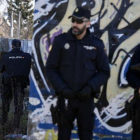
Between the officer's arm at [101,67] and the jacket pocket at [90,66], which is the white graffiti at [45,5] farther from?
the jacket pocket at [90,66]

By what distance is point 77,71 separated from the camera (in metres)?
3.52

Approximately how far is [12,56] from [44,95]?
1.86 metres

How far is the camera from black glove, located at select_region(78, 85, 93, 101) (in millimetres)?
3422

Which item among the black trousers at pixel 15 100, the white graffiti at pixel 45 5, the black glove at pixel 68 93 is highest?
the white graffiti at pixel 45 5

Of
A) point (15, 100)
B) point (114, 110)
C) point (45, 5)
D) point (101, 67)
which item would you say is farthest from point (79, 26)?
point (15, 100)

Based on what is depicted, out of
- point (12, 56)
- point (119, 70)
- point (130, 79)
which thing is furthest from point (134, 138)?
point (12, 56)

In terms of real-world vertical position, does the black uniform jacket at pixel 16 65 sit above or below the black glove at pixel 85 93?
above

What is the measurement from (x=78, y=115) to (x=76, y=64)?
629 millimetres

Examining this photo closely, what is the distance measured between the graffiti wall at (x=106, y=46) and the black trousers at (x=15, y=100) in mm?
1124

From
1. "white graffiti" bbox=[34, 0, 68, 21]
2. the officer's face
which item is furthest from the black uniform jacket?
the officer's face

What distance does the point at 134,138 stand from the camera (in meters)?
3.50

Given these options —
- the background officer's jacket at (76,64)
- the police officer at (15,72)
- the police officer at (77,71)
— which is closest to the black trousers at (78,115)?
the police officer at (77,71)

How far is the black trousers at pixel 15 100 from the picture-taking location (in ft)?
19.2

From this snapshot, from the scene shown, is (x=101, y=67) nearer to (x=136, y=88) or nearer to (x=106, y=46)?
(x=136, y=88)
